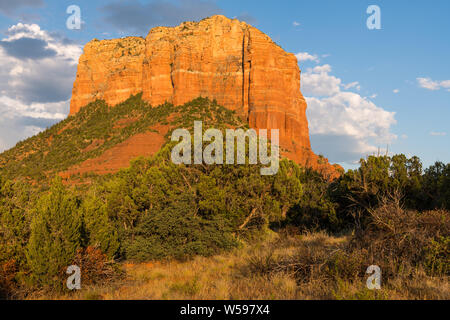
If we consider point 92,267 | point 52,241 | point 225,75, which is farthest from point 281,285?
point 225,75

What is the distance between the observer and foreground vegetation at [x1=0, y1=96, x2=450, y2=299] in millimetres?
8969

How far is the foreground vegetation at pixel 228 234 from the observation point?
8.97 meters

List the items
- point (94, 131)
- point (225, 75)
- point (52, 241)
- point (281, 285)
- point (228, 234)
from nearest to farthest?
point (281, 285), point (52, 241), point (228, 234), point (94, 131), point (225, 75)

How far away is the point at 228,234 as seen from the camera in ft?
55.8

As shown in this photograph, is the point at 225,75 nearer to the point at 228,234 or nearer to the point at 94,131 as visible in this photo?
the point at 94,131

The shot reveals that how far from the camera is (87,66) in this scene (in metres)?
95.0

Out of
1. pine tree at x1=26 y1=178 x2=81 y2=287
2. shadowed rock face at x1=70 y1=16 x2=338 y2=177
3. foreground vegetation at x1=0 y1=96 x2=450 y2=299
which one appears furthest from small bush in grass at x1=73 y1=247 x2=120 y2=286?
shadowed rock face at x1=70 y1=16 x2=338 y2=177

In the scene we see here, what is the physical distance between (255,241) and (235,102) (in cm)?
6150

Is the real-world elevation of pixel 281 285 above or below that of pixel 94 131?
below

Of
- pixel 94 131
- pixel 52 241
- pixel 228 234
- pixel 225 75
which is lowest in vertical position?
pixel 228 234

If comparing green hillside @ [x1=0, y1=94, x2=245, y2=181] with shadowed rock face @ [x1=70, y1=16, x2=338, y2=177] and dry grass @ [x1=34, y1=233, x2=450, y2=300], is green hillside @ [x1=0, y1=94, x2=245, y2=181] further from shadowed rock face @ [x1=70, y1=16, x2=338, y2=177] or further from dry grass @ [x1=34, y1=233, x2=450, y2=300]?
dry grass @ [x1=34, y1=233, x2=450, y2=300]

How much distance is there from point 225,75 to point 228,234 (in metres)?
66.9
